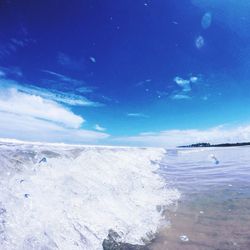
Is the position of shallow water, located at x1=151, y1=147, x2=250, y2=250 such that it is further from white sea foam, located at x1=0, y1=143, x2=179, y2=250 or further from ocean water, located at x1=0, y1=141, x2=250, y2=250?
white sea foam, located at x1=0, y1=143, x2=179, y2=250

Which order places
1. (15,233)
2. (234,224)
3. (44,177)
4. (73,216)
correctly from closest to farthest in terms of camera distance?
1. (15,233)
2. (73,216)
3. (234,224)
4. (44,177)

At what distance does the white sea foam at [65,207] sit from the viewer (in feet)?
12.1

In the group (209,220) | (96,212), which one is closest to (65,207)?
(96,212)

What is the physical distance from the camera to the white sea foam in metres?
3.68

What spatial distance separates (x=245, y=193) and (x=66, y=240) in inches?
233

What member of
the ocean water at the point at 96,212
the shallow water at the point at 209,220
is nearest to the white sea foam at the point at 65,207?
the ocean water at the point at 96,212

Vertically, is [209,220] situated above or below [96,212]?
below

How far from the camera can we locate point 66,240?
3.85 meters

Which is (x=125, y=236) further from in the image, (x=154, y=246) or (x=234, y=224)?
(x=234, y=224)

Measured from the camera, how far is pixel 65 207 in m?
4.57

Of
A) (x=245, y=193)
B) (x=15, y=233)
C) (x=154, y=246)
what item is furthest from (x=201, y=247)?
(x=245, y=193)

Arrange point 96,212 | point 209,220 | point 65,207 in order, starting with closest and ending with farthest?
point 65,207, point 96,212, point 209,220

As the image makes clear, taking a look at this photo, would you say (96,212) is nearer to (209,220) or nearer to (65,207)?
(65,207)

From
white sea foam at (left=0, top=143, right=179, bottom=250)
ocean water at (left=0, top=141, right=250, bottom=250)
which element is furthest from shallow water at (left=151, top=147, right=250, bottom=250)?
white sea foam at (left=0, top=143, right=179, bottom=250)
